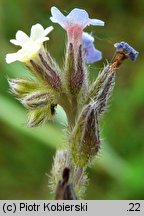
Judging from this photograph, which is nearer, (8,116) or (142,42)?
(8,116)

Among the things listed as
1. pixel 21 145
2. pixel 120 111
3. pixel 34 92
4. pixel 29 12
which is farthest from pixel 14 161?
pixel 34 92

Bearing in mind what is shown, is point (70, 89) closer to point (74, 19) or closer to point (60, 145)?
point (74, 19)

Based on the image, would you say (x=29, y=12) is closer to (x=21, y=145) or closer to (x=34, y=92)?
(x=21, y=145)

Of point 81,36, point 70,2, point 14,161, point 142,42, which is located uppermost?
point 70,2

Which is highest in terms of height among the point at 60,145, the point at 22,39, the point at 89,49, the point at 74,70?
the point at 60,145

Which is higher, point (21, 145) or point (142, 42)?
point (142, 42)

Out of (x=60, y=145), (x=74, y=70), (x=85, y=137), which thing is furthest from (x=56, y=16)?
(x=60, y=145)

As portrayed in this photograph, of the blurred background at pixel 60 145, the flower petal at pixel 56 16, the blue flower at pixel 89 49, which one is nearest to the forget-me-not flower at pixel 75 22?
the flower petal at pixel 56 16

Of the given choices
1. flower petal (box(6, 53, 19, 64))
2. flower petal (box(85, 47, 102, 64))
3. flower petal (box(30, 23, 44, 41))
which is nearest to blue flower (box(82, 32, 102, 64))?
flower petal (box(85, 47, 102, 64))
